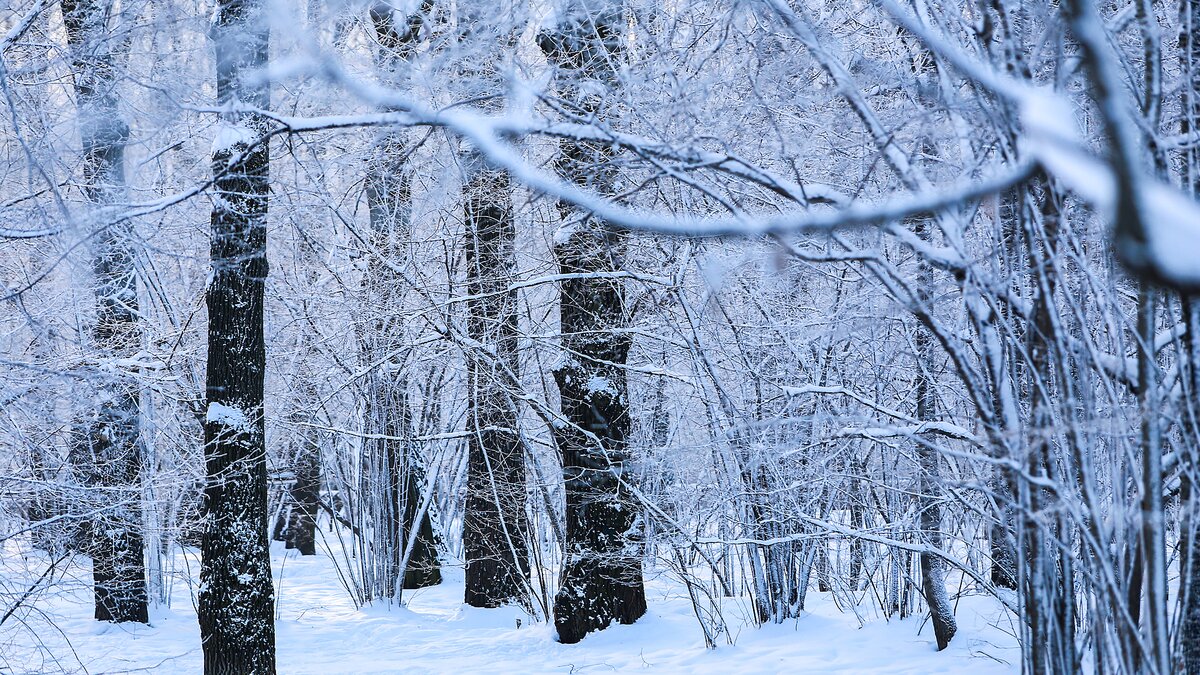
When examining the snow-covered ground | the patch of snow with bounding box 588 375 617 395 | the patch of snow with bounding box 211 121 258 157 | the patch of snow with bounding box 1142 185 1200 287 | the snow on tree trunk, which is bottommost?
the snow-covered ground

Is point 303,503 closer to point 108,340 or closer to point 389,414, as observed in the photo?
point 389,414

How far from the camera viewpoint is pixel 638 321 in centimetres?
918

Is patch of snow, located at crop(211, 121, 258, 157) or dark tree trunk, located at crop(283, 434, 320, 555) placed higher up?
patch of snow, located at crop(211, 121, 258, 157)

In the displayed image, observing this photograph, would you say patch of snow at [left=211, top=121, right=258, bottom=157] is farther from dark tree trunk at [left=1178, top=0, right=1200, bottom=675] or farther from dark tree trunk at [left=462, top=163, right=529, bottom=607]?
dark tree trunk at [left=1178, top=0, right=1200, bottom=675]

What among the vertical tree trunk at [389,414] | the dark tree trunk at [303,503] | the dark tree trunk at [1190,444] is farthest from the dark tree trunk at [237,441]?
the dark tree trunk at [303,503]

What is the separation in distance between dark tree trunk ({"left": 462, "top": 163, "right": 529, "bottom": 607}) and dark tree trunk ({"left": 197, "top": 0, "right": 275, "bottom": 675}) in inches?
80.1

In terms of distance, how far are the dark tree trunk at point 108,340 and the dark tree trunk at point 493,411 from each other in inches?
115

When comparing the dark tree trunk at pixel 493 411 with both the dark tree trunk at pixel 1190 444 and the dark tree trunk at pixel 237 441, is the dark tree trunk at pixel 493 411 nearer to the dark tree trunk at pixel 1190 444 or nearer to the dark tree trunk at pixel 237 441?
the dark tree trunk at pixel 237 441

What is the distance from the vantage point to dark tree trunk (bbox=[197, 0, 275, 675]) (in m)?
6.89

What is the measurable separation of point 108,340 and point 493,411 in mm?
3515

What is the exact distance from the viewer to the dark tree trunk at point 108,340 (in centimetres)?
578

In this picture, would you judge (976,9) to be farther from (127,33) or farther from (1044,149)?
(127,33)

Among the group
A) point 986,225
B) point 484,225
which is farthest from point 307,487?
point 986,225

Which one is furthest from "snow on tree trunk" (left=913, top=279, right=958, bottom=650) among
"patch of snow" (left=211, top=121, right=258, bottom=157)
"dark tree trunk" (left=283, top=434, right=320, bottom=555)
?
"dark tree trunk" (left=283, top=434, right=320, bottom=555)
